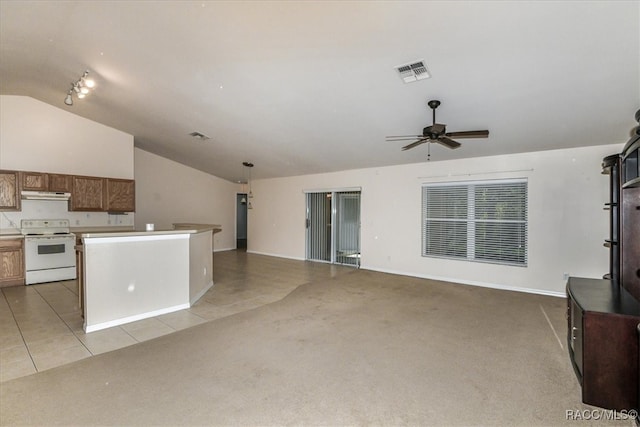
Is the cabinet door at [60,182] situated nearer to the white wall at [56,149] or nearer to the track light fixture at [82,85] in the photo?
the white wall at [56,149]

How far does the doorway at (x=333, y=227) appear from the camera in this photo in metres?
7.84

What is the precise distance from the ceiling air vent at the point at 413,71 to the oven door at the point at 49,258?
649cm

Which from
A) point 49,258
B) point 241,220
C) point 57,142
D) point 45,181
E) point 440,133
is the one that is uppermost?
point 57,142

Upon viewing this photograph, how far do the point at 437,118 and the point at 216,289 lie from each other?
4543 mm

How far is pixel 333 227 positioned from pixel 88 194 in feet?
18.1

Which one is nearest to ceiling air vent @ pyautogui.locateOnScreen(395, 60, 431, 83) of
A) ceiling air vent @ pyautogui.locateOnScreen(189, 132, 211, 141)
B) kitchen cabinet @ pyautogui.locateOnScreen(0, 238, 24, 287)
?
ceiling air vent @ pyautogui.locateOnScreen(189, 132, 211, 141)

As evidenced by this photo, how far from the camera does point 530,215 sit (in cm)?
532

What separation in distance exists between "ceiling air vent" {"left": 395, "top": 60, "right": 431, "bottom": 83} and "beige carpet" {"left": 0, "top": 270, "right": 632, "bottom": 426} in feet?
9.55

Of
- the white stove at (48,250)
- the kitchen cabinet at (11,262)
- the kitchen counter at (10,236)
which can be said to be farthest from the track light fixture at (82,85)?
the kitchen cabinet at (11,262)

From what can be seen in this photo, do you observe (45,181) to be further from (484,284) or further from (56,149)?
(484,284)

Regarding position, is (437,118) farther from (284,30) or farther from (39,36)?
(39,36)

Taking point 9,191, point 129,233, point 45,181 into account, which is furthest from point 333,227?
point 9,191

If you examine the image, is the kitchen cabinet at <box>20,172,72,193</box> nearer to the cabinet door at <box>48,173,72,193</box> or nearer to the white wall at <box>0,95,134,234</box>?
the cabinet door at <box>48,173,72,193</box>

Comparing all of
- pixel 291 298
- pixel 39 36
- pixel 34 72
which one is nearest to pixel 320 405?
pixel 291 298
